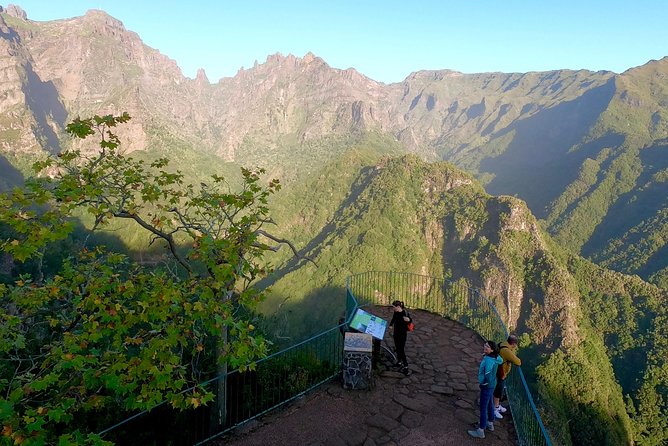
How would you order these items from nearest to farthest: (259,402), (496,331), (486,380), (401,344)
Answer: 1. (486,380)
2. (259,402)
3. (401,344)
4. (496,331)

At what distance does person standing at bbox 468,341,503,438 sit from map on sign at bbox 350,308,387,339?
10.1ft

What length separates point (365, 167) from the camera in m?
169

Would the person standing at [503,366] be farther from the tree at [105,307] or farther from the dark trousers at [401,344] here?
the tree at [105,307]

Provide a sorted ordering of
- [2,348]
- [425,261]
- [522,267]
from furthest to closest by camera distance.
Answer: [425,261], [522,267], [2,348]

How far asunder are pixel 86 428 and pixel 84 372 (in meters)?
2.75

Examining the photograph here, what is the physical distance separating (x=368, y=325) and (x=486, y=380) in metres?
3.64

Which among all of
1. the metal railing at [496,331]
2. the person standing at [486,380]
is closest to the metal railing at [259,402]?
the metal railing at [496,331]

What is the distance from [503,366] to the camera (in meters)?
9.50

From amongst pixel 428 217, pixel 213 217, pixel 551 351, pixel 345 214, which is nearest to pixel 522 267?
pixel 551 351

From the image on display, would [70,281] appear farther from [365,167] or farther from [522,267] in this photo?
[365,167]

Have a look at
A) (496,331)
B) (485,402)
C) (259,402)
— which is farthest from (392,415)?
(496,331)

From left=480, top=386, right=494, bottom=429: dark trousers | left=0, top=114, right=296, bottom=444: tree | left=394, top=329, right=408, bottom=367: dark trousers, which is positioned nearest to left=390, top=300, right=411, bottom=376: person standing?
left=394, top=329, right=408, bottom=367: dark trousers

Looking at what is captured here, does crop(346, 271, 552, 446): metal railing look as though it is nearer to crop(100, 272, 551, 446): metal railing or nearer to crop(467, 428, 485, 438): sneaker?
crop(100, 272, 551, 446): metal railing

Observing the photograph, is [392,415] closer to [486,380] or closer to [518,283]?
[486,380]
